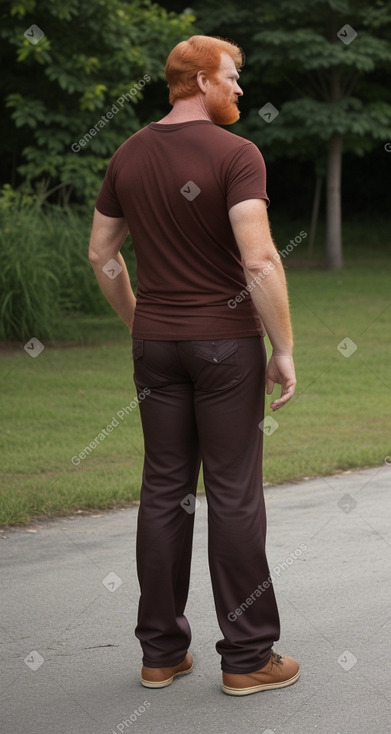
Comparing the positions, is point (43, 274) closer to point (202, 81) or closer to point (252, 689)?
point (202, 81)

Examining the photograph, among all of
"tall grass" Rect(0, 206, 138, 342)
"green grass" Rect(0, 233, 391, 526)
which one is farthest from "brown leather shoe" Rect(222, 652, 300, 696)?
"tall grass" Rect(0, 206, 138, 342)

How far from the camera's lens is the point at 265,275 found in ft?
11.6

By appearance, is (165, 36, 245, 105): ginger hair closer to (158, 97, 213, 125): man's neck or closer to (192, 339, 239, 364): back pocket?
(158, 97, 213, 125): man's neck

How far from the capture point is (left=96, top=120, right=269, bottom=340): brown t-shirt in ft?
11.6

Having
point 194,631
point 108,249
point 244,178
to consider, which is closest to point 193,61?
point 244,178

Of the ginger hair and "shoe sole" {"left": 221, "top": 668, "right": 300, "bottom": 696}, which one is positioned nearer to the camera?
the ginger hair

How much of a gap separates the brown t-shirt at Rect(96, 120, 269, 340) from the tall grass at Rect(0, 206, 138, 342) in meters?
8.63

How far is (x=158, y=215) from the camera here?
144 inches

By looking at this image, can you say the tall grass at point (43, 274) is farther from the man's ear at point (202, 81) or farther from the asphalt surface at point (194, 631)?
the man's ear at point (202, 81)

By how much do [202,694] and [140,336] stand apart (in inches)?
47.7

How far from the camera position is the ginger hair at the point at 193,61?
11.9 ft

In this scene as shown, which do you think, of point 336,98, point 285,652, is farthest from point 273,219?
point 285,652

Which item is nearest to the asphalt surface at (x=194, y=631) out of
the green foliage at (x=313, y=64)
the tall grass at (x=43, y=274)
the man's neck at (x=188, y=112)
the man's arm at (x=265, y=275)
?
the man's arm at (x=265, y=275)

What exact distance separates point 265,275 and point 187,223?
31cm
